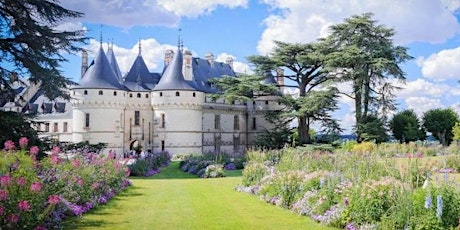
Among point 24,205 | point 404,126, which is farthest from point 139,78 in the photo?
point 24,205

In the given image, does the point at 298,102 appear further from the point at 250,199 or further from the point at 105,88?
the point at 250,199

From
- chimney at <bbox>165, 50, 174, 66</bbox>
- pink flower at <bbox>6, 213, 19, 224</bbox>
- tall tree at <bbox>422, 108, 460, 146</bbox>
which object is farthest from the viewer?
tall tree at <bbox>422, 108, 460, 146</bbox>

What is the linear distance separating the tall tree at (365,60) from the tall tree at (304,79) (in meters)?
1.37

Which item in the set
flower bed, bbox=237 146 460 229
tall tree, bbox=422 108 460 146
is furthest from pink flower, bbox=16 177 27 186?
tall tree, bbox=422 108 460 146

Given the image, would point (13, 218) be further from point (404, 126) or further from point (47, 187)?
point (404, 126)

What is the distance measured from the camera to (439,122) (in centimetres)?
4075

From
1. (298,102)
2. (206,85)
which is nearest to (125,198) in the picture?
(298,102)

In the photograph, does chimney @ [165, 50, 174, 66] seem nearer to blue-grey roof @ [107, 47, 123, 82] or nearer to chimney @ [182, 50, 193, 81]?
blue-grey roof @ [107, 47, 123, 82]

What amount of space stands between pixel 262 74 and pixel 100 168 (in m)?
23.7

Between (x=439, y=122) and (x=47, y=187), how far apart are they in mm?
39296

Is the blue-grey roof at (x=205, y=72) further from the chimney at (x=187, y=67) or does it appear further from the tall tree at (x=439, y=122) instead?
the tall tree at (x=439, y=122)

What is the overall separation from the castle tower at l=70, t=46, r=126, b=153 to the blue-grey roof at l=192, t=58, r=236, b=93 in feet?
20.2

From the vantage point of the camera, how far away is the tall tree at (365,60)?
1165 inches

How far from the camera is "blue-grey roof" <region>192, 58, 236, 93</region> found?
3775cm
